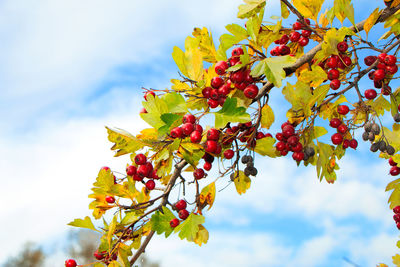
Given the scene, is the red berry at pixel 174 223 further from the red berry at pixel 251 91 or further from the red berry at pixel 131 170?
the red berry at pixel 251 91

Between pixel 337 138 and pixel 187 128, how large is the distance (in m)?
1.01

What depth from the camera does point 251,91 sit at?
1629 millimetres

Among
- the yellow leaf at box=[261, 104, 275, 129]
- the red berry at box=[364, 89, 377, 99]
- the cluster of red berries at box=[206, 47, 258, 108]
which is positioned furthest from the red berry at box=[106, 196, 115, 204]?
the red berry at box=[364, 89, 377, 99]

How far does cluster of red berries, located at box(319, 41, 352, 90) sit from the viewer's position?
5.83ft

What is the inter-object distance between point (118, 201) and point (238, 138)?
31.2 inches

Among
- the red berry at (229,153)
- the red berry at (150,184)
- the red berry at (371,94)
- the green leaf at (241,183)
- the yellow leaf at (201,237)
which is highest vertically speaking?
the red berry at (371,94)

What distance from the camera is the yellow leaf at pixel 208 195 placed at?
76.3 inches

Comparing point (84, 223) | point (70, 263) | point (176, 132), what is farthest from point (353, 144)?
point (70, 263)

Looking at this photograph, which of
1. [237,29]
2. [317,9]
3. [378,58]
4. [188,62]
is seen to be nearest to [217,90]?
[188,62]

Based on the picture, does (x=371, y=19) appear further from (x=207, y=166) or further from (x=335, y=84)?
(x=207, y=166)

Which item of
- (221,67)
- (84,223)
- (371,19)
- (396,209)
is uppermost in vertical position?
(371,19)

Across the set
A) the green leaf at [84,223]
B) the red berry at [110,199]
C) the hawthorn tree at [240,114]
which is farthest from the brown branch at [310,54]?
the green leaf at [84,223]

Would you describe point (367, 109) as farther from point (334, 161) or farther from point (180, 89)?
point (180, 89)

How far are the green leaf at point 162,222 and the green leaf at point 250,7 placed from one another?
1.06 metres
